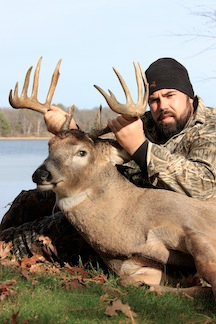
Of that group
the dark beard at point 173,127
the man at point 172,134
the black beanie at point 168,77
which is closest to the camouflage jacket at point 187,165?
the man at point 172,134

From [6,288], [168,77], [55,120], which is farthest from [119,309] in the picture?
[168,77]

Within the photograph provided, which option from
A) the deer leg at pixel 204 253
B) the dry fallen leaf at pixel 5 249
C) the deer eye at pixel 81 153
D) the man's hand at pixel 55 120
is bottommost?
the dry fallen leaf at pixel 5 249

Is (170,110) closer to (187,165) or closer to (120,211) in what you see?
(187,165)

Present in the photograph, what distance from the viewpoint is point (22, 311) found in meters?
4.43

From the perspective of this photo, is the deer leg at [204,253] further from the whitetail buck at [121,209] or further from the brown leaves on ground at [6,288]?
the brown leaves on ground at [6,288]

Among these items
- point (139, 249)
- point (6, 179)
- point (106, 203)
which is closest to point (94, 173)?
point (106, 203)

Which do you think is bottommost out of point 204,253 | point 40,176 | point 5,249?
point 5,249

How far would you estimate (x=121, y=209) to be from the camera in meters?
5.74

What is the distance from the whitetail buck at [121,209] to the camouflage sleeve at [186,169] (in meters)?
0.09

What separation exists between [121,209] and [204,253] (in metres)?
1.00

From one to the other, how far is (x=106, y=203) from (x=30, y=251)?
1.47m

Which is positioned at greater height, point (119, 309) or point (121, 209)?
point (121, 209)

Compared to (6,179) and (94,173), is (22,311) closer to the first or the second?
(94,173)

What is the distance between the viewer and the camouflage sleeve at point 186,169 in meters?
5.71
